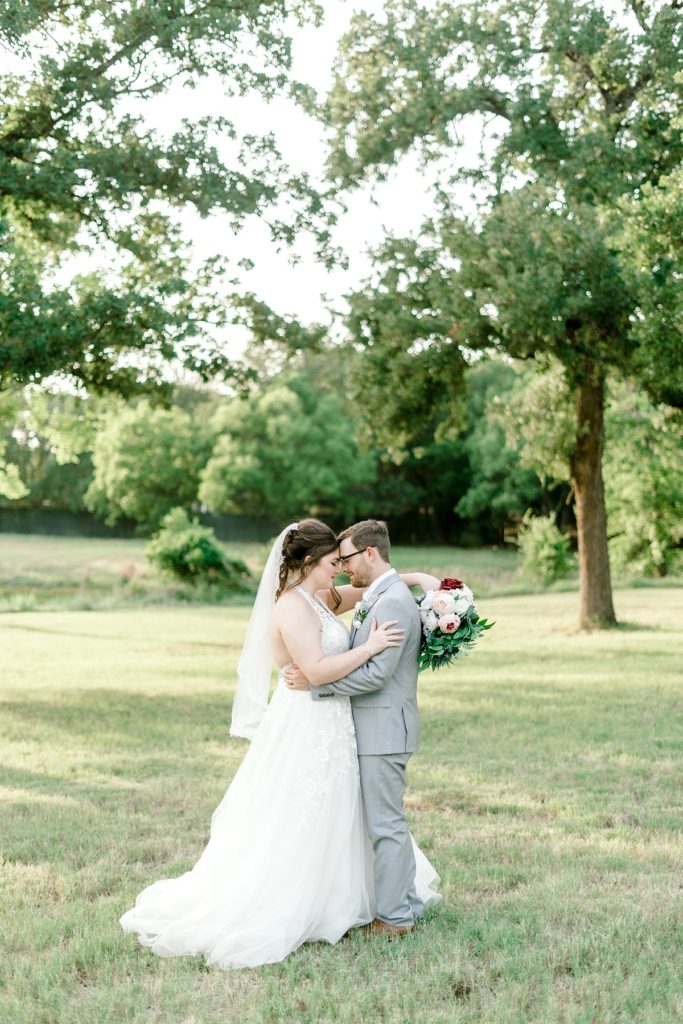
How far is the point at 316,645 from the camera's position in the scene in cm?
557

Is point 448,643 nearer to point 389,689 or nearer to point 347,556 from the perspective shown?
point 389,689

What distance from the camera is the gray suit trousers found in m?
5.52

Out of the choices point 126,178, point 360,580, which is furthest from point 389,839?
point 126,178

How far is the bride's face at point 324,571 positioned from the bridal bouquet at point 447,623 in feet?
1.79

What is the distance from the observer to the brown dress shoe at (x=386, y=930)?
18.0 feet

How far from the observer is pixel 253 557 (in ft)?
145

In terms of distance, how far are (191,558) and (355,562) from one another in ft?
99.0

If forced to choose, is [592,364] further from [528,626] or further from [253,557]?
[253,557]

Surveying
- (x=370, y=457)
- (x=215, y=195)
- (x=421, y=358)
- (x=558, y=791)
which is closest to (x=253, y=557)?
(x=370, y=457)

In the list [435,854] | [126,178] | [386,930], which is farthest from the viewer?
[126,178]

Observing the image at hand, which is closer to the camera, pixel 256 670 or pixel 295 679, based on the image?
pixel 295 679

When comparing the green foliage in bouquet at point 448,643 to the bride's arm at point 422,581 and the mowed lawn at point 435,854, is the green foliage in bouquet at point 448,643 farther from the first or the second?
the mowed lawn at point 435,854

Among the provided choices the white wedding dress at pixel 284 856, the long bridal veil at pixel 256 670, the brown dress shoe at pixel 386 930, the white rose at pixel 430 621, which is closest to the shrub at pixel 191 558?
the long bridal veil at pixel 256 670

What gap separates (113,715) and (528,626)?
13.3m
